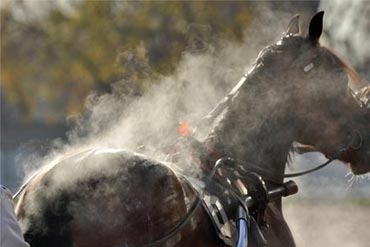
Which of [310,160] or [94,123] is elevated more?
[94,123]

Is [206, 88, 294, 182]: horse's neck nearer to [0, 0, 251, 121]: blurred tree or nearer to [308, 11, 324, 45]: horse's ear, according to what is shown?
[308, 11, 324, 45]: horse's ear

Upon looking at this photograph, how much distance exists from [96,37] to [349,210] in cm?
878

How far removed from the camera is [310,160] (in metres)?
5.89

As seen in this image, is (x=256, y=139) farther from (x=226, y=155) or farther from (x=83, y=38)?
(x=83, y=38)

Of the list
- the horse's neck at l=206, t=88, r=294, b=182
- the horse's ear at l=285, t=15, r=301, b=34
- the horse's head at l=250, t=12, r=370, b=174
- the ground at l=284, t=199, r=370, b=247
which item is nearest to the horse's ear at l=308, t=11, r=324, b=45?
the horse's head at l=250, t=12, r=370, b=174

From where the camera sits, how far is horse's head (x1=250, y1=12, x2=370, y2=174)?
4867 millimetres

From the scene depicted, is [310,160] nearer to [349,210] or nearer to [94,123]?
[94,123]

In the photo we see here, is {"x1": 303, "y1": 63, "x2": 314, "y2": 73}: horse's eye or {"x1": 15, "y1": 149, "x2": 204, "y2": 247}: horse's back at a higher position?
{"x1": 15, "y1": 149, "x2": 204, "y2": 247}: horse's back

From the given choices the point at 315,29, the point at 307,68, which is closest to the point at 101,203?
the point at 307,68

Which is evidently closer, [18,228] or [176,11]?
[18,228]

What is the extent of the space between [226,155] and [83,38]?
613 inches

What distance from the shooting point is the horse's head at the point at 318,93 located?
4867mm

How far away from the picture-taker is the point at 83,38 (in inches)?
782

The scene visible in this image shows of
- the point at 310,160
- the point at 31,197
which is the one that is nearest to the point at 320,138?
the point at 310,160
